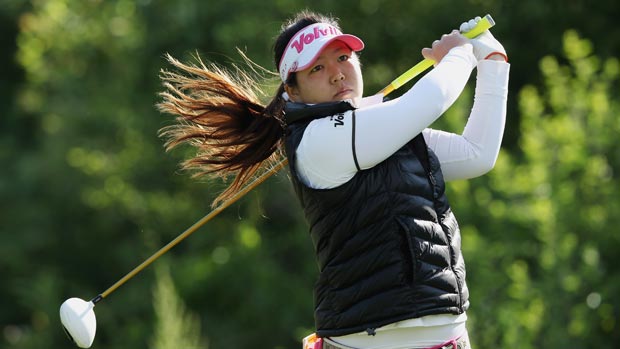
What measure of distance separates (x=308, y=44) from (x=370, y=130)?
373mm

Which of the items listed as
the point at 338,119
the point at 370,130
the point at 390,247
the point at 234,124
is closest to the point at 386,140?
the point at 370,130

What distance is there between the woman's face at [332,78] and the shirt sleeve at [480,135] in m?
0.25

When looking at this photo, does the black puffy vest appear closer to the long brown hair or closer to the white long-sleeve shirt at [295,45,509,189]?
the white long-sleeve shirt at [295,45,509,189]

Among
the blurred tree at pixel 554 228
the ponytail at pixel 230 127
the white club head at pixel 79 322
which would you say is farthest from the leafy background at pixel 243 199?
the ponytail at pixel 230 127

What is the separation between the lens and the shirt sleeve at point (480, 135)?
3.40 metres

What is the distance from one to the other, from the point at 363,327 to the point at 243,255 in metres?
8.07

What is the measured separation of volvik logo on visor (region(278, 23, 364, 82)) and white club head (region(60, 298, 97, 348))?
91cm

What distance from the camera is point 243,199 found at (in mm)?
11000

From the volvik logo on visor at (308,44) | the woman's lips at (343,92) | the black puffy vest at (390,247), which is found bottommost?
the black puffy vest at (390,247)

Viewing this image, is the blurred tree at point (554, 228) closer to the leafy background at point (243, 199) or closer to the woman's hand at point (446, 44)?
the leafy background at point (243, 199)

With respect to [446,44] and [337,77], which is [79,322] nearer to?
[337,77]

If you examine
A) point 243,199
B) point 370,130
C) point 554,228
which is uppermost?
point 243,199

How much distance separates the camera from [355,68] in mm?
3455

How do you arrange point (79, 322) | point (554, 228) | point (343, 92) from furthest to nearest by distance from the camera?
1. point (554, 228)
2. point (79, 322)
3. point (343, 92)
